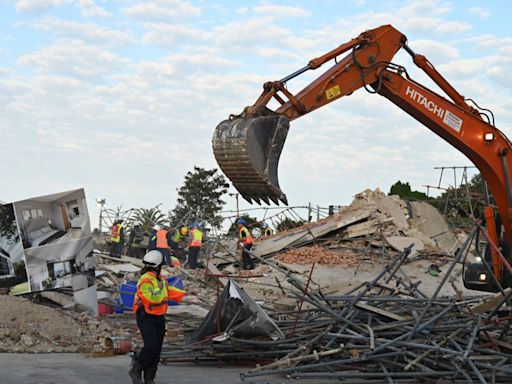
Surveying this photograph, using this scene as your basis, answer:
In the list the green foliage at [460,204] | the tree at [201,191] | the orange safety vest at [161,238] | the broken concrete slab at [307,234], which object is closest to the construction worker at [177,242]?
the broken concrete slab at [307,234]

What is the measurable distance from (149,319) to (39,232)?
5.28 m

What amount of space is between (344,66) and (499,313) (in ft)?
13.6

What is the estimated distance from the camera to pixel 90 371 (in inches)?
385

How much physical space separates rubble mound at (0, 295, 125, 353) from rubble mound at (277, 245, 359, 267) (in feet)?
37.8

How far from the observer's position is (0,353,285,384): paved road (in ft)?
30.1

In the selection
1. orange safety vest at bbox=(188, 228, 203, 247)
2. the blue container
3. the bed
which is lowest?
the blue container

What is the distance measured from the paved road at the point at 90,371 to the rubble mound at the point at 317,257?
520 inches

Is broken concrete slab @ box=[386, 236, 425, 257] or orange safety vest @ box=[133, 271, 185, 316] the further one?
broken concrete slab @ box=[386, 236, 425, 257]

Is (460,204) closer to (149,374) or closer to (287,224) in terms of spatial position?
(287,224)

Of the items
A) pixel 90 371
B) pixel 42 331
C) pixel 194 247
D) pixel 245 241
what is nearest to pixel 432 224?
pixel 245 241

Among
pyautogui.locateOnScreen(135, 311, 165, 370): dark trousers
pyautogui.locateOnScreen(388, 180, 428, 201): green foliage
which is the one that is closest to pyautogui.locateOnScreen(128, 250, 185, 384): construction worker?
pyautogui.locateOnScreen(135, 311, 165, 370): dark trousers

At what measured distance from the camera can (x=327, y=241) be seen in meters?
25.5

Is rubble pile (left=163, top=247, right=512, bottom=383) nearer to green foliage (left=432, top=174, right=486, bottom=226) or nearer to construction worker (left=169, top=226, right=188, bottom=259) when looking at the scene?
construction worker (left=169, top=226, right=188, bottom=259)

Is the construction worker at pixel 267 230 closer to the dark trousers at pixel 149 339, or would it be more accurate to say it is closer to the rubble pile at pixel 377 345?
the rubble pile at pixel 377 345
